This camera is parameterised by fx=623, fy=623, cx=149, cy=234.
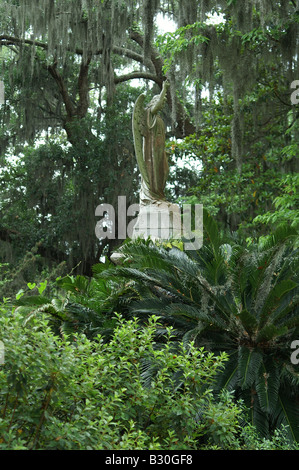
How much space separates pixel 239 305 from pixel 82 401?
3.02 metres

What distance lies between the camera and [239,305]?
285 inches

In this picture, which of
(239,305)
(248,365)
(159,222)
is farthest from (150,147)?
(248,365)

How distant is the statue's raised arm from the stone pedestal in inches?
13.5

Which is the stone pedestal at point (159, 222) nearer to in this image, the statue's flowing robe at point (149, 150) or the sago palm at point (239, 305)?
the statue's flowing robe at point (149, 150)

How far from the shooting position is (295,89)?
47.4ft

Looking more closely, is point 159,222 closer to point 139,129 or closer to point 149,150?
point 149,150

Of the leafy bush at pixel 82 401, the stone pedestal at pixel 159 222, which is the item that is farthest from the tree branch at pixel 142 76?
the leafy bush at pixel 82 401

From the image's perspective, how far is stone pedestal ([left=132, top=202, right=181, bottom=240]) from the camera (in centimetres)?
1066

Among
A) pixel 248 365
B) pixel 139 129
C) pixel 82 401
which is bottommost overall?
pixel 248 365

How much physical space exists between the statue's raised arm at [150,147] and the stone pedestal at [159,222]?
1.13 ft

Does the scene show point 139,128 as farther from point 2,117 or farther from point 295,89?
point 2,117

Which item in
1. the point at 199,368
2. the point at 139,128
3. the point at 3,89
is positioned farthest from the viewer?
the point at 3,89

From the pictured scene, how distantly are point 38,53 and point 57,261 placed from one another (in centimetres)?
709
